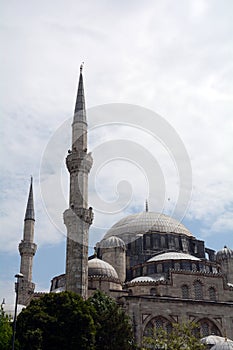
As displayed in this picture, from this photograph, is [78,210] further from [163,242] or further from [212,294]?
[163,242]

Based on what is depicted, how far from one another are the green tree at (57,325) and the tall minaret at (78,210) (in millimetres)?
3058

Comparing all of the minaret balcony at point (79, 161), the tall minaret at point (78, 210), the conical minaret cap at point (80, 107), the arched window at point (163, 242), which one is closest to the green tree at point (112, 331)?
the tall minaret at point (78, 210)

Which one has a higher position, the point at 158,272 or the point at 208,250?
the point at 208,250

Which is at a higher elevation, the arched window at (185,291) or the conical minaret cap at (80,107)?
the conical minaret cap at (80,107)

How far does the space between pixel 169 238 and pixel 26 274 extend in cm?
1138

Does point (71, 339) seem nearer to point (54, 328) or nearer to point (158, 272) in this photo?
point (54, 328)

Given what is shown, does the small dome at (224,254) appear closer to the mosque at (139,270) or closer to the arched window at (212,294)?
the mosque at (139,270)

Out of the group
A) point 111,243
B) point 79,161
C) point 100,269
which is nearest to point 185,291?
point 100,269

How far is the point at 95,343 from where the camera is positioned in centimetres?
1961

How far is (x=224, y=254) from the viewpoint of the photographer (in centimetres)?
3359

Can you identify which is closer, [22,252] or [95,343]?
[95,343]

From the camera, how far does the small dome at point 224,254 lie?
33469mm

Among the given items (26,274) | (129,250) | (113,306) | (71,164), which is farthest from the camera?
(129,250)

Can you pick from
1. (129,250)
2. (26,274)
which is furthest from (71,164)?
(129,250)
